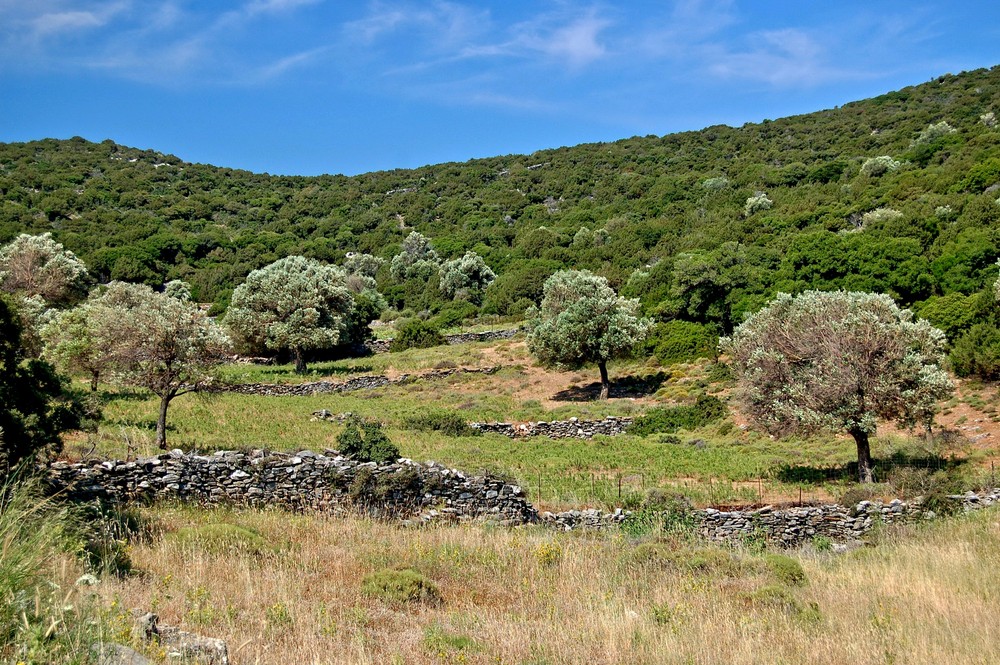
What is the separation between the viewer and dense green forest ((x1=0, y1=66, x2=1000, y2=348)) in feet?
136

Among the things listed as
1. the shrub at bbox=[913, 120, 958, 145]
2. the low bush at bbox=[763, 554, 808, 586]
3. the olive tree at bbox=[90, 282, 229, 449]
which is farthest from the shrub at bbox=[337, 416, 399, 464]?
the shrub at bbox=[913, 120, 958, 145]

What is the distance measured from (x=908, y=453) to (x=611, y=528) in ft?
39.3

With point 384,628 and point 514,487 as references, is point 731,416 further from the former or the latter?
point 384,628

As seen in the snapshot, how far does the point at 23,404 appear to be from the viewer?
36.4 ft

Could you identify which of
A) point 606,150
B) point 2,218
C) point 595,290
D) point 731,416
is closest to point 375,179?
point 606,150

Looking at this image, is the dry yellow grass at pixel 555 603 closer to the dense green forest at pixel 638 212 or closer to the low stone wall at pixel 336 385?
the low stone wall at pixel 336 385

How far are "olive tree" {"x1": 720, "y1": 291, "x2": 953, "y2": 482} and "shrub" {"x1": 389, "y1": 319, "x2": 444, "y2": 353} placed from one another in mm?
31927

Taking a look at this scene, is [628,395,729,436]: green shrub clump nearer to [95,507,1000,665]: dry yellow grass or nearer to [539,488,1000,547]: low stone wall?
[539,488,1000,547]: low stone wall

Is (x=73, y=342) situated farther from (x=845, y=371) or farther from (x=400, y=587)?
(x=845, y=371)

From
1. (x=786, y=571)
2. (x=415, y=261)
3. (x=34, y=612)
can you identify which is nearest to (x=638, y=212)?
(x=415, y=261)

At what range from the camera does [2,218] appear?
74.1 m

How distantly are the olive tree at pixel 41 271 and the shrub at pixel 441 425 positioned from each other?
34.7 meters

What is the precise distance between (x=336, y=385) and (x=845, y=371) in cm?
2736

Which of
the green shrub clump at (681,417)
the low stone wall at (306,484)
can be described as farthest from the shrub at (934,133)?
the low stone wall at (306,484)
